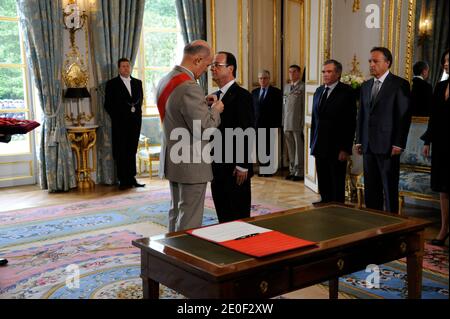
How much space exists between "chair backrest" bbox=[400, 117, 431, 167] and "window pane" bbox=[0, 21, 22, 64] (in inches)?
187

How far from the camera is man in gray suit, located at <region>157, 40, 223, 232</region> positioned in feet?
8.72

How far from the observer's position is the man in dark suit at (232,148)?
10.7 feet

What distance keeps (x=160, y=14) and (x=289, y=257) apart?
6.28 m

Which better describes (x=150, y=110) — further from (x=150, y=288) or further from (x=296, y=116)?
(x=150, y=288)

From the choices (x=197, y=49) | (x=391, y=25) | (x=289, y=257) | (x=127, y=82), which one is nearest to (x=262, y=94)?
(x=127, y=82)

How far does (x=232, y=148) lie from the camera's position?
3.27m

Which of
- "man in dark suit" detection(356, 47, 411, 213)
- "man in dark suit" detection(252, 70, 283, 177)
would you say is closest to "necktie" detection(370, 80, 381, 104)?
"man in dark suit" detection(356, 47, 411, 213)

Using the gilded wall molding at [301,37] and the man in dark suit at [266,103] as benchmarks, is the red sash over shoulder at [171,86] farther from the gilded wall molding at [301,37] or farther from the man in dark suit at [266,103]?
the gilded wall molding at [301,37]

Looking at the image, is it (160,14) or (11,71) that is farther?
(160,14)

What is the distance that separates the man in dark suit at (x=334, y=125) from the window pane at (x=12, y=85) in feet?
12.6

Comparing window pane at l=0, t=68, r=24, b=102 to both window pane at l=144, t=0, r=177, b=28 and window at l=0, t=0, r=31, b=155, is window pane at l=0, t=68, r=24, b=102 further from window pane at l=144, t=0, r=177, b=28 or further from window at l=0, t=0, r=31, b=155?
window pane at l=144, t=0, r=177, b=28

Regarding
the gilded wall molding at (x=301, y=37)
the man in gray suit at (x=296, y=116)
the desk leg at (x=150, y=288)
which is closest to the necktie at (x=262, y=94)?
the man in gray suit at (x=296, y=116)

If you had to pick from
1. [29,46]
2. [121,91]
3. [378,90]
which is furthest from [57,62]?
[378,90]
